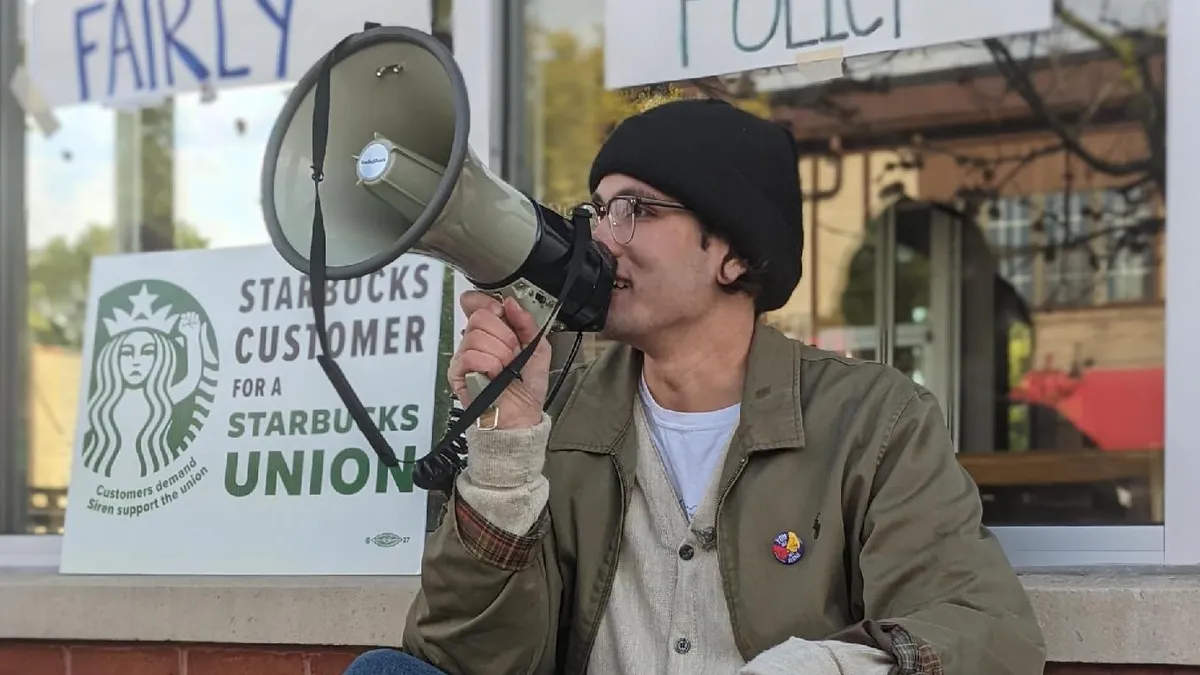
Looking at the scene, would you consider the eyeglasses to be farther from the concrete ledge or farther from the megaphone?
the concrete ledge

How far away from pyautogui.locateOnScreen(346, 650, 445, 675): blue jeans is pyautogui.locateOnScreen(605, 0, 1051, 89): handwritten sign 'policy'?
1.12 metres

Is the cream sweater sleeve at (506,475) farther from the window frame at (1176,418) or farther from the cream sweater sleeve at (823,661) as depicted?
the window frame at (1176,418)

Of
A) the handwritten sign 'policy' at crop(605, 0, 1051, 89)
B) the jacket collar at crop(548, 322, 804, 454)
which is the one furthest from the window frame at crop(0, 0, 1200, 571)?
the jacket collar at crop(548, 322, 804, 454)

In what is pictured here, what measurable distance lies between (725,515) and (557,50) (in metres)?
1.31

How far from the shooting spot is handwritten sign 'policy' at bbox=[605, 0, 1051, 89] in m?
2.04

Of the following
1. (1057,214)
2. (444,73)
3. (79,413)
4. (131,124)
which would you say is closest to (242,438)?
(79,413)

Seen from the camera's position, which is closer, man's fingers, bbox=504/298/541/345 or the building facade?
man's fingers, bbox=504/298/541/345

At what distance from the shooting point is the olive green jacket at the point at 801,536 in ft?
4.63

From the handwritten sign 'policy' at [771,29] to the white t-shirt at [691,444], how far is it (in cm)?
73

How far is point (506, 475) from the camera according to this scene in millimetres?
1473

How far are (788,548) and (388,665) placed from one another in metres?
0.49

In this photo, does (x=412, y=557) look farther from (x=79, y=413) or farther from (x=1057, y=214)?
(x=1057, y=214)

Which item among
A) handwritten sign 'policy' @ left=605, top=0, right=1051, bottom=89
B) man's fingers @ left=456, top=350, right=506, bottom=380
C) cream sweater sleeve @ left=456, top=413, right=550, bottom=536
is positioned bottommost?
cream sweater sleeve @ left=456, top=413, right=550, bottom=536

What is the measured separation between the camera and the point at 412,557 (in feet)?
7.08
